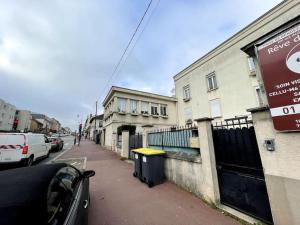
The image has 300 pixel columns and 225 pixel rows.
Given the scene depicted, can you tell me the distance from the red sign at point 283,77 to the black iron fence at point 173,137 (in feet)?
7.83

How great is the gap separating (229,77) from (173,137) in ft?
31.9

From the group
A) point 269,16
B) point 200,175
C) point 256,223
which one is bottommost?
point 256,223

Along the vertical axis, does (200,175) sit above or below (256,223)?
above

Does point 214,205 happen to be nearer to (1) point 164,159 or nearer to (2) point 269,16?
(1) point 164,159

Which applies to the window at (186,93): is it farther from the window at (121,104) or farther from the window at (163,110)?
the window at (121,104)

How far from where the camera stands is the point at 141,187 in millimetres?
5027

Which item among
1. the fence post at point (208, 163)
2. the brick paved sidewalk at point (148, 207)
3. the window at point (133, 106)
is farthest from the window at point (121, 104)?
the fence post at point (208, 163)

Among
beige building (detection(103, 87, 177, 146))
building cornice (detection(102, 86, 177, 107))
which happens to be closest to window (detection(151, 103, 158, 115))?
beige building (detection(103, 87, 177, 146))

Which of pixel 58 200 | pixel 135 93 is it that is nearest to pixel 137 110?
pixel 135 93

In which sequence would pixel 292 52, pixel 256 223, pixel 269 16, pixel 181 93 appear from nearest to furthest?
pixel 292 52 → pixel 256 223 → pixel 269 16 → pixel 181 93

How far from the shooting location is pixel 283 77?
8.31 ft

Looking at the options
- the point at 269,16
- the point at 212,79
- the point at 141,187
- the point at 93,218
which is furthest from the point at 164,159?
the point at 269,16

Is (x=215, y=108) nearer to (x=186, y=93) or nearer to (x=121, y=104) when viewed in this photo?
(x=186, y=93)

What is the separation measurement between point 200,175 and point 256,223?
Result: 1.46 metres
